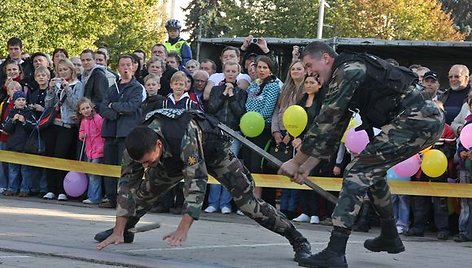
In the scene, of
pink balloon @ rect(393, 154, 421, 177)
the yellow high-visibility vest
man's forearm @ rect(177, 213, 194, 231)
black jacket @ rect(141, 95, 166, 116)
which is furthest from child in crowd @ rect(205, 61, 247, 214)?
man's forearm @ rect(177, 213, 194, 231)

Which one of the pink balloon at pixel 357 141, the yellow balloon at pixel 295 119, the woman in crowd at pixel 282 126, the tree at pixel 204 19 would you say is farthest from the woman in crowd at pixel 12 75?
the tree at pixel 204 19

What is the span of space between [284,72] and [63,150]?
16.6 feet

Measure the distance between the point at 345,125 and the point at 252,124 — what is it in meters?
4.76

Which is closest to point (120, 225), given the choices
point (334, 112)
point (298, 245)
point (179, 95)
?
point (298, 245)

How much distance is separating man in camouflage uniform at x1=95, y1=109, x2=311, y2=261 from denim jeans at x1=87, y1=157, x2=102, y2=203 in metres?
5.38

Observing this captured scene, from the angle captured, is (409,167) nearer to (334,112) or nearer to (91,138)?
(334,112)

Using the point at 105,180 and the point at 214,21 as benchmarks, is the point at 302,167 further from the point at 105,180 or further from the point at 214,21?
the point at 214,21

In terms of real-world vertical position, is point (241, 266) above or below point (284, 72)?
below

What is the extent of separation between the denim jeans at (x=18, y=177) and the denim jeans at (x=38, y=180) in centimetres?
8

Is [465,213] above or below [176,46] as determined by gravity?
below

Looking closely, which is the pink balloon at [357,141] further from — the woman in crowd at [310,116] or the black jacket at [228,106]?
the black jacket at [228,106]

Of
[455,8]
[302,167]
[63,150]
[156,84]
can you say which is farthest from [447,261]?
[455,8]

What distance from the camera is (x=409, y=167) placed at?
1170 cm

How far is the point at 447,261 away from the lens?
29.2ft
